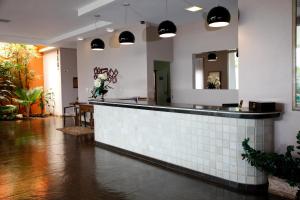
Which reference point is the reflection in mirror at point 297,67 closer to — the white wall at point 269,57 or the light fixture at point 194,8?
the white wall at point 269,57

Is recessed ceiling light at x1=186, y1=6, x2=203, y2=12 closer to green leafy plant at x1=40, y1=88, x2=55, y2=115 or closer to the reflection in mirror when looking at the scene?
the reflection in mirror

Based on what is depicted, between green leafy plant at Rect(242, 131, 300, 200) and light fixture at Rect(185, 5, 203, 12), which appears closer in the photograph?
green leafy plant at Rect(242, 131, 300, 200)

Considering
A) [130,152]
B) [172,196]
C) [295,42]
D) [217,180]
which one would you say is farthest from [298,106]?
[130,152]

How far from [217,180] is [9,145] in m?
5.10

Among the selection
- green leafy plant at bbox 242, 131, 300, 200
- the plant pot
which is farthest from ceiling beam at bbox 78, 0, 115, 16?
the plant pot

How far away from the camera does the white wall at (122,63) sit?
7770 mm

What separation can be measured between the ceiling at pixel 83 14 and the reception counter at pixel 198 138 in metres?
2.26

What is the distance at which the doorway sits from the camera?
843cm

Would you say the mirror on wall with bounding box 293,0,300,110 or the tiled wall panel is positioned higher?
the mirror on wall with bounding box 293,0,300,110

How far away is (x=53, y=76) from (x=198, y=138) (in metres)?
10.6

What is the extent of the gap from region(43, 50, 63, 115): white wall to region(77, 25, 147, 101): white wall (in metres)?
2.82

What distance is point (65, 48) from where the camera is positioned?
494 inches

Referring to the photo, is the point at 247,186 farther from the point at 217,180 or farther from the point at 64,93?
the point at 64,93

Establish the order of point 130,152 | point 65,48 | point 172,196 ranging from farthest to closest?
point 65,48, point 130,152, point 172,196
